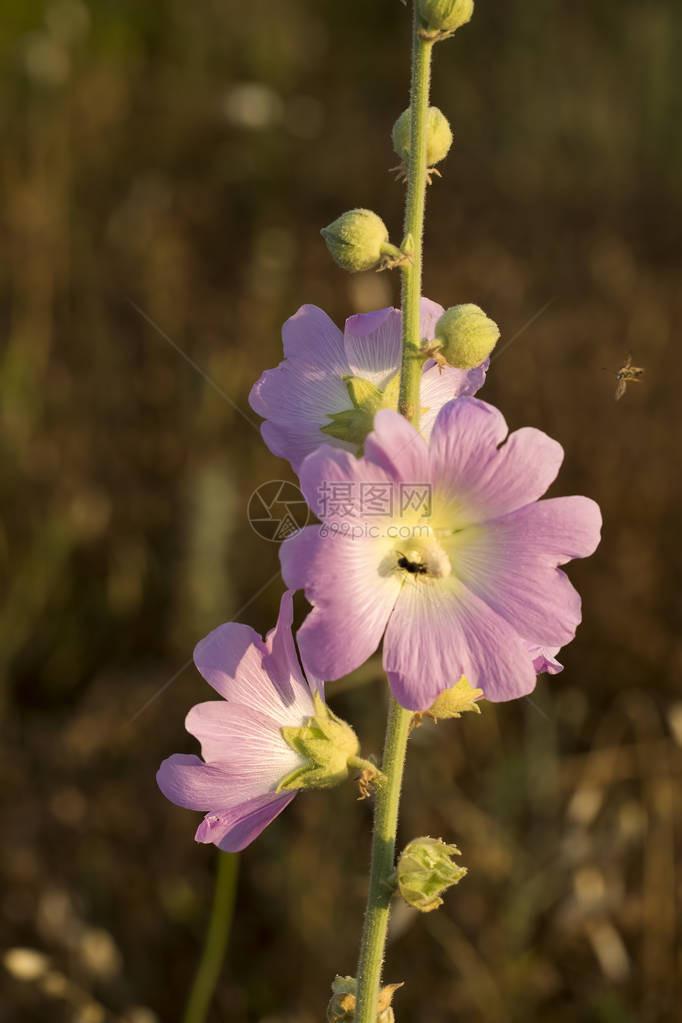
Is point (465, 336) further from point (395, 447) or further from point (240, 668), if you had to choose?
point (240, 668)

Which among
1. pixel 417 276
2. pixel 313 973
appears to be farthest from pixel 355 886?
pixel 417 276

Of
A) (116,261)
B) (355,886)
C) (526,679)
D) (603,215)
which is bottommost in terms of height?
(355,886)

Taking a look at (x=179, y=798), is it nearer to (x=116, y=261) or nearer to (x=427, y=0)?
(x=427, y=0)

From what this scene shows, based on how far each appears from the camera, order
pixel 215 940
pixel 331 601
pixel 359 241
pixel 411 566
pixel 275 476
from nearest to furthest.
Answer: pixel 331 601, pixel 411 566, pixel 359 241, pixel 215 940, pixel 275 476

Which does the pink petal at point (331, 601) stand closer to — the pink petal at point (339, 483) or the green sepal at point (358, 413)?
the pink petal at point (339, 483)
